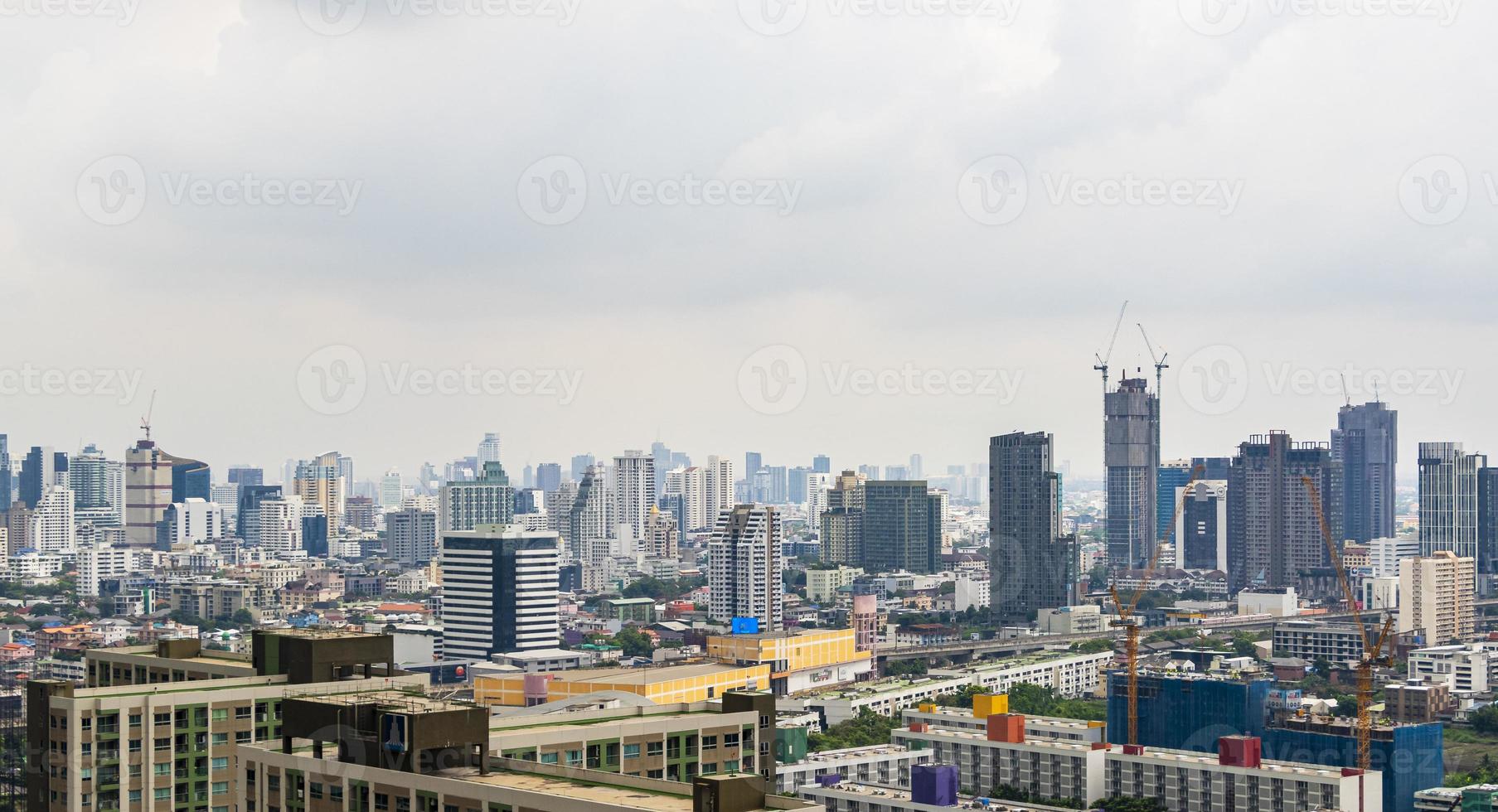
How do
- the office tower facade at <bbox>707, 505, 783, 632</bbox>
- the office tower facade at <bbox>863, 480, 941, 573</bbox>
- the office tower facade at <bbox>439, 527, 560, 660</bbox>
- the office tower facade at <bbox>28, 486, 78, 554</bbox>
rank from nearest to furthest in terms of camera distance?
the office tower facade at <bbox>439, 527, 560, 660</bbox>
the office tower facade at <bbox>707, 505, 783, 632</bbox>
the office tower facade at <bbox>863, 480, 941, 573</bbox>
the office tower facade at <bbox>28, 486, 78, 554</bbox>

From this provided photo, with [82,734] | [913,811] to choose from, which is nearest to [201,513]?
[913,811]

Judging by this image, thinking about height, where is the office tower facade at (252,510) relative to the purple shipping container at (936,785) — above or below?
above

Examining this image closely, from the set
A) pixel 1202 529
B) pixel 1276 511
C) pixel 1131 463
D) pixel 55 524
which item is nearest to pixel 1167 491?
pixel 1131 463

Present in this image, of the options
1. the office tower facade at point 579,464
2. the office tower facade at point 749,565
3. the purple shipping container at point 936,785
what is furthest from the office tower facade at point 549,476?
the purple shipping container at point 936,785

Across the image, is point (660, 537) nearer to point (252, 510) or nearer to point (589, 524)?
point (589, 524)

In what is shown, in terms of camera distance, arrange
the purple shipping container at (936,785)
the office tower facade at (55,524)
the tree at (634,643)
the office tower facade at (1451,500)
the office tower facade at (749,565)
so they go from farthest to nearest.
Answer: the office tower facade at (55,524)
the office tower facade at (1451,500)
the office tower facade at (749,565)
the tree at (634,643)
the purple shipping container at (936,785)

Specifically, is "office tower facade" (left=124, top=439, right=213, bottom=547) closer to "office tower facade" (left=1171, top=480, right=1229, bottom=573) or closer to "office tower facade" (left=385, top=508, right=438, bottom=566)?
"office tower facade" (left=385, top=508, right=438, bottom=566)

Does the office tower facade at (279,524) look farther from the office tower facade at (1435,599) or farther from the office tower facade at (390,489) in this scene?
the office tower facade at (1435,599)

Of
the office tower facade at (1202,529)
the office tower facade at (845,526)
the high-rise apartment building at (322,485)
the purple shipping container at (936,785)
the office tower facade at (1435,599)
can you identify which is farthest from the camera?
the high-rise apartment building at (322,485)

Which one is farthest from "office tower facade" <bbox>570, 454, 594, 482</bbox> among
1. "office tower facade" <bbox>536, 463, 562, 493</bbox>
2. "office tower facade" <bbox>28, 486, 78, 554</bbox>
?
"office tower facade" <bbox>28, 486, 78, 554</bbox>
